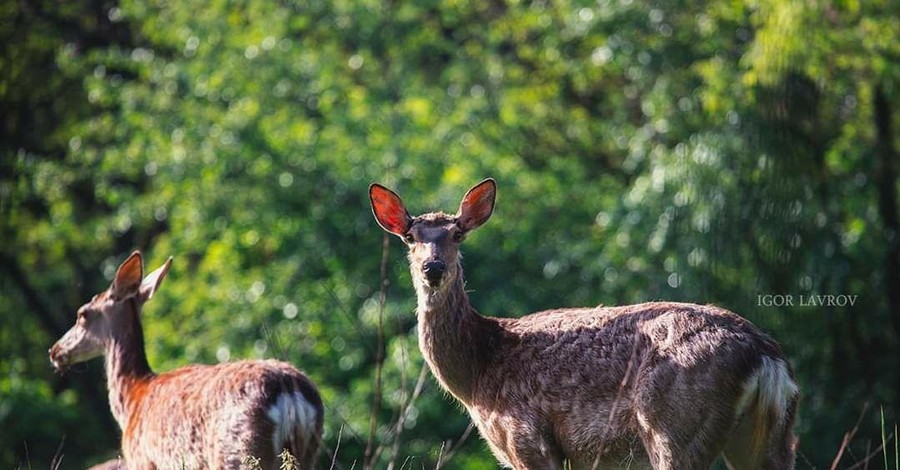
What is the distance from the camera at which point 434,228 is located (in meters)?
7.63

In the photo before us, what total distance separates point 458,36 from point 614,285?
5.85 metres

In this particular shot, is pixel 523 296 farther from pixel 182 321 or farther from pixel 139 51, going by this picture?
pixel 139 51

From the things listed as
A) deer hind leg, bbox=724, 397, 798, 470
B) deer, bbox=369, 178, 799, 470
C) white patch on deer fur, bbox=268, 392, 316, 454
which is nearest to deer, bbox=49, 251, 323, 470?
white patch on deer fur, bbox=268, 392, 316, 454

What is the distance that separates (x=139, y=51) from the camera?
20203mm

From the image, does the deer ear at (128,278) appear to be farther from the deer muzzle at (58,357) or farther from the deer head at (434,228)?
the deer head at (434,228)

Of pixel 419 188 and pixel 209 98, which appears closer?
pixel 419 188

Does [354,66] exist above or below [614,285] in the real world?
above

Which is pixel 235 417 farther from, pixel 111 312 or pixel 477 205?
pixel 111 312

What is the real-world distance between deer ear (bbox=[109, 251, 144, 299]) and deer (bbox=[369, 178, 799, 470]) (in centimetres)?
208

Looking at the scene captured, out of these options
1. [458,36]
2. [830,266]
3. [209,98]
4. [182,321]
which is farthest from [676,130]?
[182,321]

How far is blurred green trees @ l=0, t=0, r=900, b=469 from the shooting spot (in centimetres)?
1526

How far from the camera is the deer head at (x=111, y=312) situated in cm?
934

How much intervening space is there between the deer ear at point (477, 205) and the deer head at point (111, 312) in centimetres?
235

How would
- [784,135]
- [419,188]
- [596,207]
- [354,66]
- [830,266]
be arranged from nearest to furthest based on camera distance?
[784,135] < [830,266] < [419,188] < [596,207] < [354,66]
